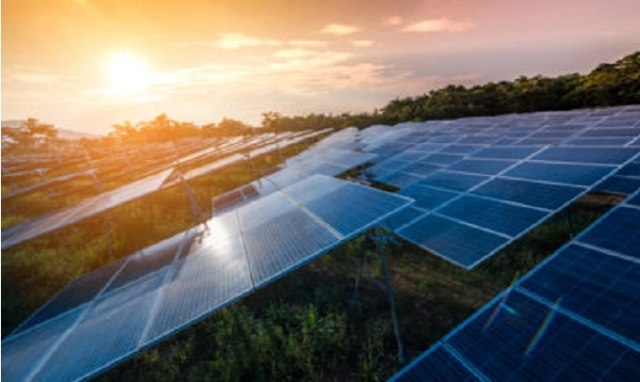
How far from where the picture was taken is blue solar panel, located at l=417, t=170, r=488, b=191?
9.35 m

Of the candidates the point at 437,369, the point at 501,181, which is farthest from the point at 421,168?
the point at 437,369

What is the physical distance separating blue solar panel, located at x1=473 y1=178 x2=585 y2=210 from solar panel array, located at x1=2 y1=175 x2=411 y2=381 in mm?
3908

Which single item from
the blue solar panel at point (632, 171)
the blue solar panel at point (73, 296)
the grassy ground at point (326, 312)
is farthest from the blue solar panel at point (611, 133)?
the blue solar panel at point (73, 296)

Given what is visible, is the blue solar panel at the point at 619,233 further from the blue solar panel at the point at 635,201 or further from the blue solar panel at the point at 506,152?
the blue solar panel at the point at 506,152

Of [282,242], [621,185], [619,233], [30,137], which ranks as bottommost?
[621,185]

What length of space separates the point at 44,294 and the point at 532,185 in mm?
16494

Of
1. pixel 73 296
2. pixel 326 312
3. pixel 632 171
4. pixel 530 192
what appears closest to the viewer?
pixel 73 296

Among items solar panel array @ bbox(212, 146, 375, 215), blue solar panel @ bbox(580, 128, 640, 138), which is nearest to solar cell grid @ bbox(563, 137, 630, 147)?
blue solar panel @ bbox(580, 128, 640, 138)

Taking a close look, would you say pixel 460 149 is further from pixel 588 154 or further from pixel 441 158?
pixel 588 154

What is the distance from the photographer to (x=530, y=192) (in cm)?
764

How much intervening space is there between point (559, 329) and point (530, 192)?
5.22m

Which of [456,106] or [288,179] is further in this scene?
[456,106]

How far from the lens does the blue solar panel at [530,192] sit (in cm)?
689

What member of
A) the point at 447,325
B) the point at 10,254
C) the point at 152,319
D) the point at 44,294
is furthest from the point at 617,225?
the point at 10,254
